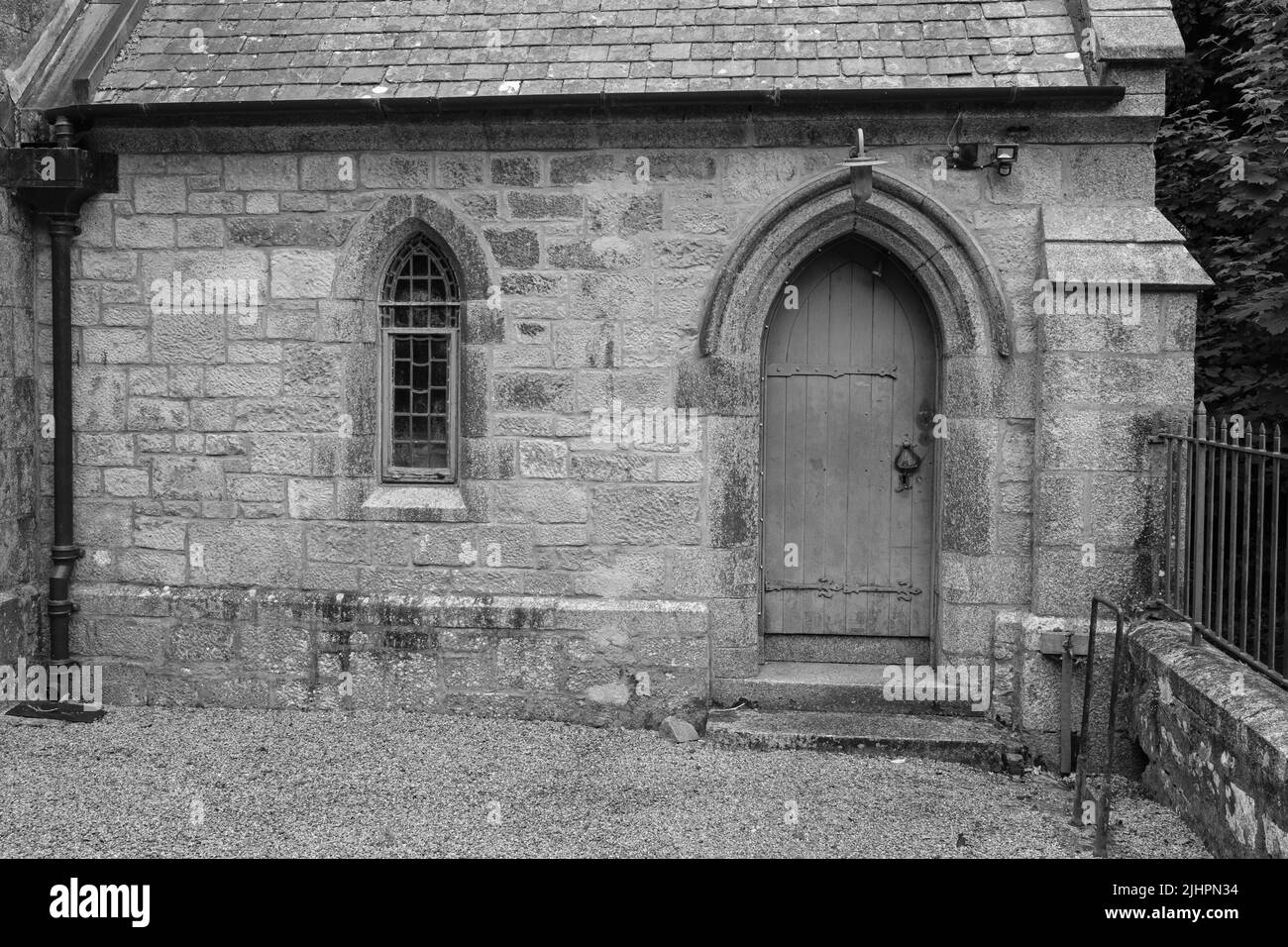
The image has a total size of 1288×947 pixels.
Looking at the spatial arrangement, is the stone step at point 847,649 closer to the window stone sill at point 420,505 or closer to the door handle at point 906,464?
the door handle at point 906,464

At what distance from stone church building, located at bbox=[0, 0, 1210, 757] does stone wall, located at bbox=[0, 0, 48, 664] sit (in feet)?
0.08

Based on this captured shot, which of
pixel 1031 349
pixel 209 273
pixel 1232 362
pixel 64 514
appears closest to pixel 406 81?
pixel 209 273

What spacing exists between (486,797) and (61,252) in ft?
13.2

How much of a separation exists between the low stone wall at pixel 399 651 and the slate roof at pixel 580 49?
2.79 meters

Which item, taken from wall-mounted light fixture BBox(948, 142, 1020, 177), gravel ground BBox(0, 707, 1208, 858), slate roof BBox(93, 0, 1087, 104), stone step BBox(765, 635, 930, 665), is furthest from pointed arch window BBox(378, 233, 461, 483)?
wall-mounted light fixture BBox(948, 142, 1020, 177)

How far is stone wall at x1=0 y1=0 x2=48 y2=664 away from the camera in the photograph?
6.76 metres

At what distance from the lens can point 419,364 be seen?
697 centimetres

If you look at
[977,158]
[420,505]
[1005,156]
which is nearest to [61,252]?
[420,505]

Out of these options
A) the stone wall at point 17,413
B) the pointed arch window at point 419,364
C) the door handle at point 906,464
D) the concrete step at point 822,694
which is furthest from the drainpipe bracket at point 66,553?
the door handle at point 906,464

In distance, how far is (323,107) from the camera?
6.54 m

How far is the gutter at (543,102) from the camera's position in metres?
6.18

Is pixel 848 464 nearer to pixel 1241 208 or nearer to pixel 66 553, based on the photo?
pixel 1241 208

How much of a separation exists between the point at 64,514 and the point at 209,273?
5.36 ft

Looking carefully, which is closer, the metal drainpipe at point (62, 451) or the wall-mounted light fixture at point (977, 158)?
the wall-mounted light fixture at point (977, 158)
